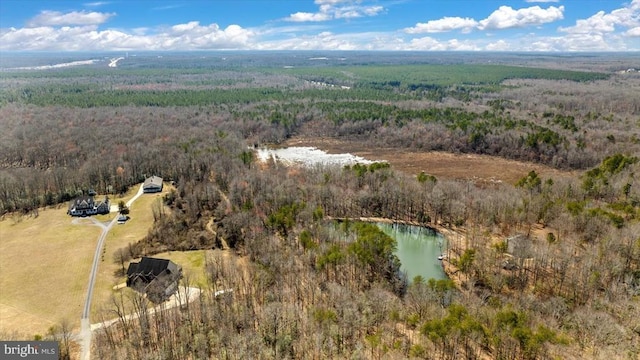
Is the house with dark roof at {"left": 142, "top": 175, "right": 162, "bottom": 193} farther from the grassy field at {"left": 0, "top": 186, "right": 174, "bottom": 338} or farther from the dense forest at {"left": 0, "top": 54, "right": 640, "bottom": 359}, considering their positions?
the dense forest at {"left": 0, "top": 54, "right": 640, "bottom": 359}

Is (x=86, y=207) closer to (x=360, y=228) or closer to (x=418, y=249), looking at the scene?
(x=360, y=228)

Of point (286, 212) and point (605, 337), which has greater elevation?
point (286, 212)

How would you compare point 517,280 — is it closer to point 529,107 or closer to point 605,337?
point 605,337

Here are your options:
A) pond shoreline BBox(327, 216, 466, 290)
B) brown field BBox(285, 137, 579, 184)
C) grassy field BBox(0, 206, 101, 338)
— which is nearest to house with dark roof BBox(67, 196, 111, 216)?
grassy field BBox(0, 206, 101, 338)

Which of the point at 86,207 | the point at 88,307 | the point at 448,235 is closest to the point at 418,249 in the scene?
the point at 448,235

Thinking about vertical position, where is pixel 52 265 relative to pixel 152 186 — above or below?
below

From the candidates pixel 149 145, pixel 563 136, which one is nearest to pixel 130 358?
pixel 149 145
